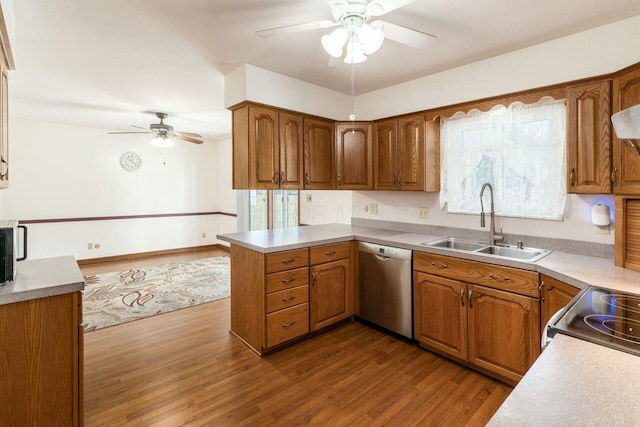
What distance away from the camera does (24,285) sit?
1.56 m

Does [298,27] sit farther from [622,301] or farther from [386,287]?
[386,287]

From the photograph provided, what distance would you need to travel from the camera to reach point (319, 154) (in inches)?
134

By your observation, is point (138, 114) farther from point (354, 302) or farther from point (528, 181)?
point (528, 181)

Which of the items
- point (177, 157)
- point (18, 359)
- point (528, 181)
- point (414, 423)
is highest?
point (177, 157)

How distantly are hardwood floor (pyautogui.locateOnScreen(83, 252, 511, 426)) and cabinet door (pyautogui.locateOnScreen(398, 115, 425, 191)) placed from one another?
1471 mm

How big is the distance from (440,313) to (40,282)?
257 centimetres

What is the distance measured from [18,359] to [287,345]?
5.72ft

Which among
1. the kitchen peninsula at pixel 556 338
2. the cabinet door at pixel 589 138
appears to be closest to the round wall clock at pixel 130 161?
the kitchen peninsula at pixel 556 338

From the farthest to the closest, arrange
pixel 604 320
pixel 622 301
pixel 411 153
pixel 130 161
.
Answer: pixel 130 161 → pixel 411 153 → pixel 622 301 → pixel 604 320

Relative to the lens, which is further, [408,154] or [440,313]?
[408,154]

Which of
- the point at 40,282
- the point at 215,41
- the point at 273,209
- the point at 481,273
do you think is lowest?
the point at 481,273

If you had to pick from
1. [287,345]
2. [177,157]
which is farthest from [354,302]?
[177,157]

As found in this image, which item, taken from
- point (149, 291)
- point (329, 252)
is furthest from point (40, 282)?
point (149, 291)

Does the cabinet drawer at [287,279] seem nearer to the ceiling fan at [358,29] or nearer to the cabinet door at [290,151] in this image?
the cabinet door at [290,151]
